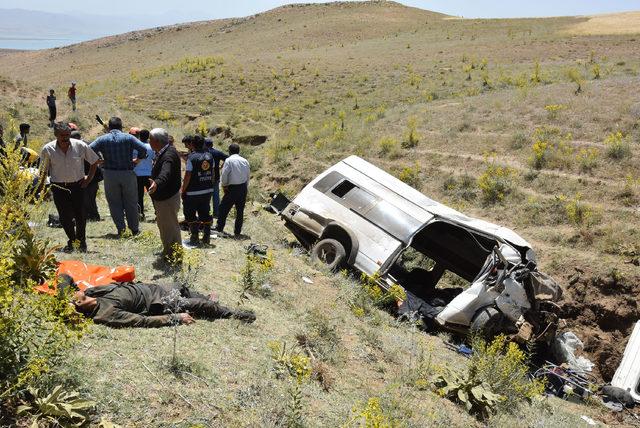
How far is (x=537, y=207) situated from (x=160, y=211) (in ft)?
30.0

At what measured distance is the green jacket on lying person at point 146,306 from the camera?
4703 millimetres

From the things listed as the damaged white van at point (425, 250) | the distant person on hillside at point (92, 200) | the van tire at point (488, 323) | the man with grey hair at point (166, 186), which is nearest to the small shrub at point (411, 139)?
the damaged white van at point (425, 250)

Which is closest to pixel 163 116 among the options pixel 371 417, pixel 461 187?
pixel 461 187

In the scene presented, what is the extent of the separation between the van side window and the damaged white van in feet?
0.06

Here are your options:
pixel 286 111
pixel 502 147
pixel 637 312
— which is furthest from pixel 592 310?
pixel 286 111

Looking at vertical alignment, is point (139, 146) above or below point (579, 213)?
above

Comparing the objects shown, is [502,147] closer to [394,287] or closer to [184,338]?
[394,287]

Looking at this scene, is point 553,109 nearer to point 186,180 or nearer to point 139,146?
point 186,180

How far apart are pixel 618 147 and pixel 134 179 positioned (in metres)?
12.0

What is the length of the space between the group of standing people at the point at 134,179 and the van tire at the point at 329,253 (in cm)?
160

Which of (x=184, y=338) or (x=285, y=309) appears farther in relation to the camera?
(x=285, y=309)

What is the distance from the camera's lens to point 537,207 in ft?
39.6

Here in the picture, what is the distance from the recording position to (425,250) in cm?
1010

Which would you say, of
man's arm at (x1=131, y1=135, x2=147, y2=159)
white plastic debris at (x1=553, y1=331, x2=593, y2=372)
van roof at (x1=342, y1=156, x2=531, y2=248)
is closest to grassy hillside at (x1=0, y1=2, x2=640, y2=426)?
white plastic debris at (x1=553, y1=331, x2=593, y2=372)
